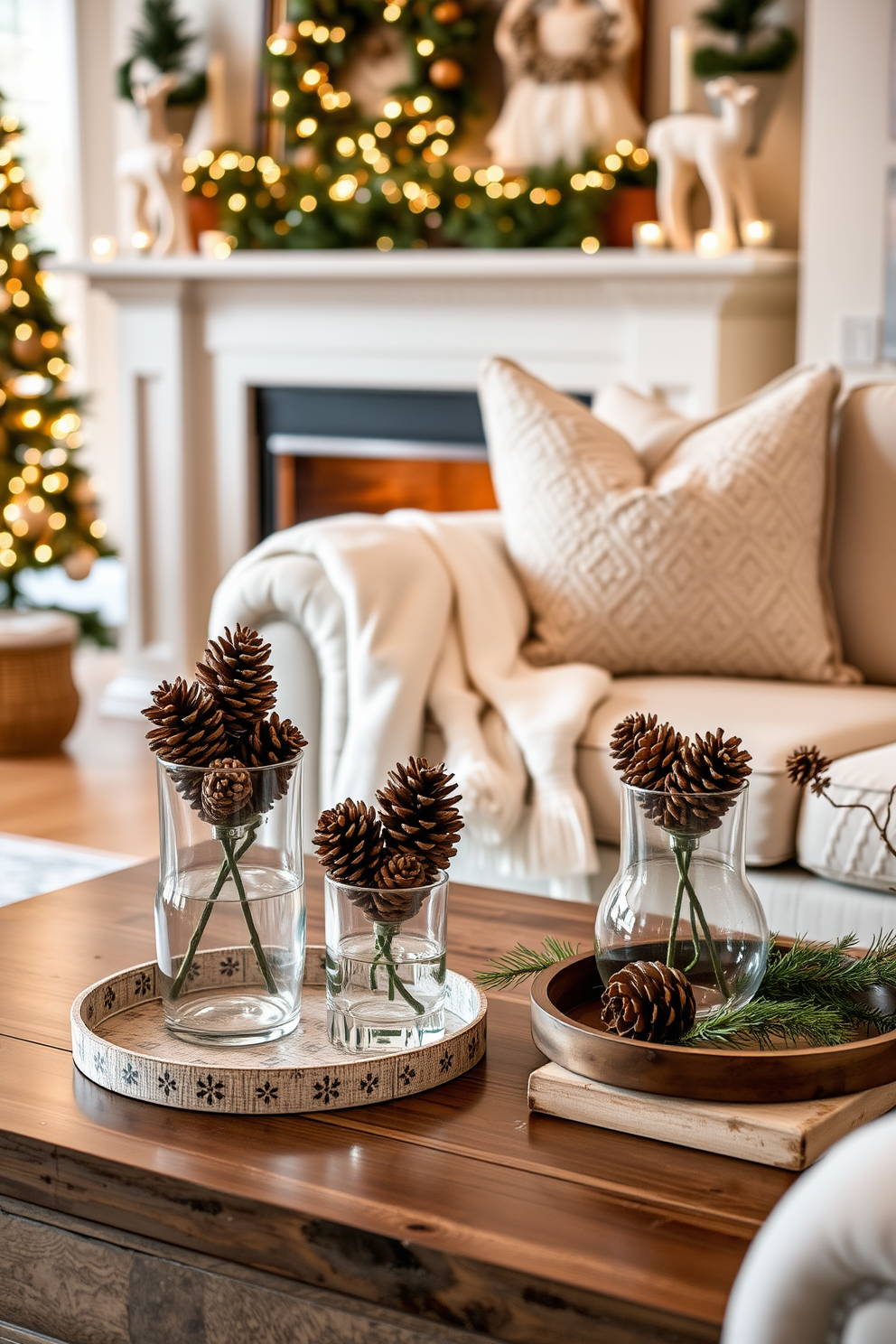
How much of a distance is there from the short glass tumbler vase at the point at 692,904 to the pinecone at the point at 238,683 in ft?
0.89

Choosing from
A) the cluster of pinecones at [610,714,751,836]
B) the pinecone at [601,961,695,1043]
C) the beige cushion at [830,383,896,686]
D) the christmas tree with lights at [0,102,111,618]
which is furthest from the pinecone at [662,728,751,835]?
the christmas tree with lights at [0,102,111,618]

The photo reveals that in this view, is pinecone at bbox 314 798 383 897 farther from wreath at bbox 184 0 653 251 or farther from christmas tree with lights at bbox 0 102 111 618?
christmas tree with lights at bbox 0 102 111 618

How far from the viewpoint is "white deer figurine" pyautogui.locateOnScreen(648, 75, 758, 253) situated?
369 centimetres

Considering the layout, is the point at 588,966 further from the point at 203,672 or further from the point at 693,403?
the point at 693,403

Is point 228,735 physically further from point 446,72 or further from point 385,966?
point 446,72

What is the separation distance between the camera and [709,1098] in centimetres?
104

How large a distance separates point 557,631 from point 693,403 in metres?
1.45

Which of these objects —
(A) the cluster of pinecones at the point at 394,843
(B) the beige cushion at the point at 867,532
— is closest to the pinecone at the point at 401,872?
(A) the cluster of pinecones at the point at 394,843

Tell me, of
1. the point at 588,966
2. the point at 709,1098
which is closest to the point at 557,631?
the point at 588,966

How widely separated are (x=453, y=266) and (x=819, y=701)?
2.02m

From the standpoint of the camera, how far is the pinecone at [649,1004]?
1.07 m

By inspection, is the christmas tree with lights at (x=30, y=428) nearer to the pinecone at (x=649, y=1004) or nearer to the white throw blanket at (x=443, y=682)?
the white throw blanket at (x=443, y=682)

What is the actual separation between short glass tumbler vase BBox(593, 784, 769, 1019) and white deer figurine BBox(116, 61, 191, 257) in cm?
375

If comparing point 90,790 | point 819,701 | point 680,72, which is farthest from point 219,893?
point 680,72
